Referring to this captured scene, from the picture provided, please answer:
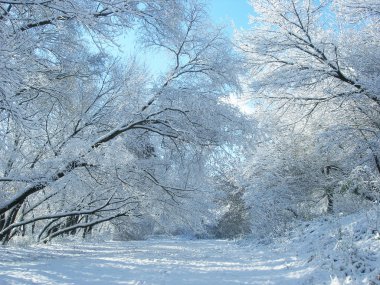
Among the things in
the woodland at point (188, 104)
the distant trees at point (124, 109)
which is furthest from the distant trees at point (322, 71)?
the distant trees at point (124, 109)

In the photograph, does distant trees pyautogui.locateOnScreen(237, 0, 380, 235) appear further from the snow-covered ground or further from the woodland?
the snow-covered ground

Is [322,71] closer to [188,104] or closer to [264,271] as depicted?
[188,104]

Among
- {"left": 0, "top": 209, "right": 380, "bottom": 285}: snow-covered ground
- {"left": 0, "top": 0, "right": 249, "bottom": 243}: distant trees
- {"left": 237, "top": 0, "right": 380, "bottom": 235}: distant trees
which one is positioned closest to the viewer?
{"left": 0, "top": 209, "right": 380, "bottom": 285}: snow-covered ground

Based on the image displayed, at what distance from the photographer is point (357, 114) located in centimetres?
1262

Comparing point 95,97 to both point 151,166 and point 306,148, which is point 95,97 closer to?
point 151,166

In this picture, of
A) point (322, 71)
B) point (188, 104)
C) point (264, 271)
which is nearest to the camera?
point (264, 271)

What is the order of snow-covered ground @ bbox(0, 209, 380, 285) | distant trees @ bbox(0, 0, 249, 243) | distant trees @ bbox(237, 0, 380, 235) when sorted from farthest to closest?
1. distant trees @ bbox(237, 0, 380, 235)
2. distant trees @ bbox(0, 0, 249, 243)
3. snow-covered ground @ bbox(0, 209, 380, 285)

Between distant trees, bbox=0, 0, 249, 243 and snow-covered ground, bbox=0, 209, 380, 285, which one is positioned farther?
distant trees, bbox=0, 0, 249, 243

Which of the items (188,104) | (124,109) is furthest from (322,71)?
(124,109)

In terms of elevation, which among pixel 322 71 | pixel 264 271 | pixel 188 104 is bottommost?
pixel 264 271

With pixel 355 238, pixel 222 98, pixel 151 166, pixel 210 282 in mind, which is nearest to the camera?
pixel 210 282

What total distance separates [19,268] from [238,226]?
3068cm

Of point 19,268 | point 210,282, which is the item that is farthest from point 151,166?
point 210,282

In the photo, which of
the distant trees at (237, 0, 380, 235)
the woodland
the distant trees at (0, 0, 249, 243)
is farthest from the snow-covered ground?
the distant trees at (237, 0, 380, 235)
